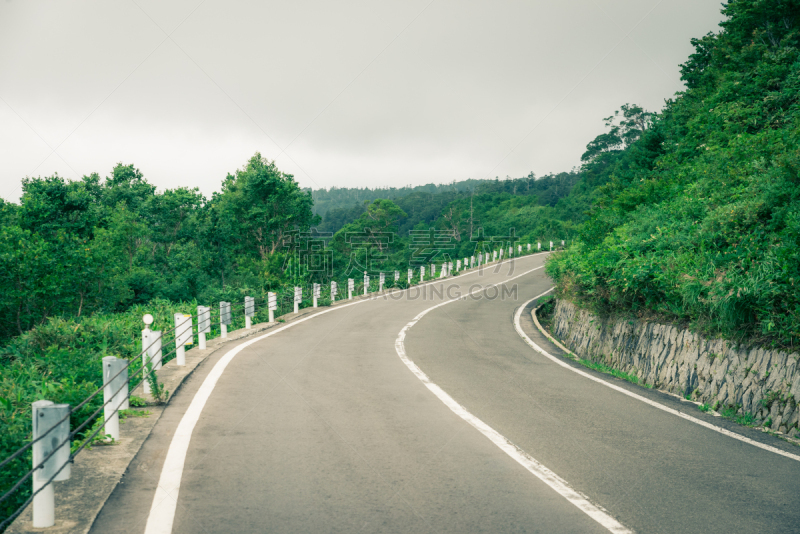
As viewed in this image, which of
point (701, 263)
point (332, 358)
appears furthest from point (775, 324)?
point (332, 358)

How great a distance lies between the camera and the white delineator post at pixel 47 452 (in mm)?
3547

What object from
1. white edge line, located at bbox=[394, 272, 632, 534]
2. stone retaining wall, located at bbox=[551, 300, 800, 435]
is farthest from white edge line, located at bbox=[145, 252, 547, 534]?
stone retaining wall, located at bbox=[551, 300, 800, 435]

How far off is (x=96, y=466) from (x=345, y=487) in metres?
2.29

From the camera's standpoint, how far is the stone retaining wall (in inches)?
246

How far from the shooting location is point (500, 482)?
14.4 feet

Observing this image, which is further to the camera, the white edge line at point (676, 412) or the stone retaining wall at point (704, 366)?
the stone retaining wall at point (704, 366)

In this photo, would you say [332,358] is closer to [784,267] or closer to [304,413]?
[304,413]

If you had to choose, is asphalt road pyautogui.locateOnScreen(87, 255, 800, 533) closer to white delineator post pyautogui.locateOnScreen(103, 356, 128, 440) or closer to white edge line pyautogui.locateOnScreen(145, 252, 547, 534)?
white edge line pyautogui.locateOnScreen(145, 252, 547, 534)

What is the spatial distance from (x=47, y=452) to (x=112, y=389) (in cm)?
186

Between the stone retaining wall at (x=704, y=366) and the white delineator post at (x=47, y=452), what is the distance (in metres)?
7.31

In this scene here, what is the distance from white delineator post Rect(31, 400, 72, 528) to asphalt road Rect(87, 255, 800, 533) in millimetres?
364

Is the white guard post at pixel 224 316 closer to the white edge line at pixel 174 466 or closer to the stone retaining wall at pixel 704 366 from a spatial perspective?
the white edge line at pixel 174 466

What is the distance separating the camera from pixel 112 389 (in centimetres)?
545

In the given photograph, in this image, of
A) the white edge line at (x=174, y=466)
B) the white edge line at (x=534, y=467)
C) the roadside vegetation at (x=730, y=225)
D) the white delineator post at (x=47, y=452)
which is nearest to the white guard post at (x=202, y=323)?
the white edge line at (x=174, y=466)
